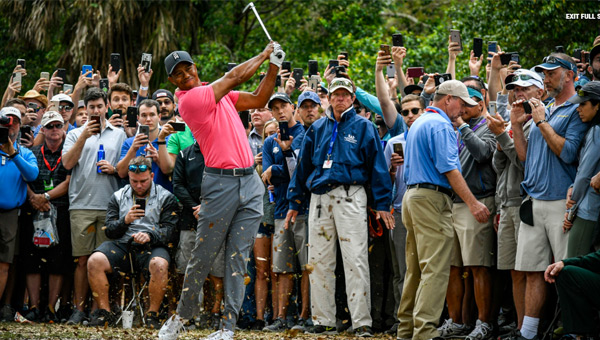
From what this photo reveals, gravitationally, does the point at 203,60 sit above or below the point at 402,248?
above

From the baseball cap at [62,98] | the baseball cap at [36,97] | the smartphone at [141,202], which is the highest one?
the baseball cap at [36,97]

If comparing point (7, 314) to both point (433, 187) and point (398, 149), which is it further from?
point (433, 187)

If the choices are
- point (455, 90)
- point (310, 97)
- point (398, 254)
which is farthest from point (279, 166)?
point (455, 90)

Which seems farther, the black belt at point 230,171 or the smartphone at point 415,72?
the smartphone at point 415,72

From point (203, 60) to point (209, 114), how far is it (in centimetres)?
1260

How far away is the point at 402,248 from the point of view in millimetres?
8734

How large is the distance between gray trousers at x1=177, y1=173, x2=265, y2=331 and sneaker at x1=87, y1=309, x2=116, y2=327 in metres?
1.90

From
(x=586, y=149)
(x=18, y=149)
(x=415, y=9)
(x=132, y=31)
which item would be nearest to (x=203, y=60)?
(x=132, y=31)

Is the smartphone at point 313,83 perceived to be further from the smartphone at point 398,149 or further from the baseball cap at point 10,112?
the baseball cap at point 10,112

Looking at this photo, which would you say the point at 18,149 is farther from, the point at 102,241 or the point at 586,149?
the point at 586,149

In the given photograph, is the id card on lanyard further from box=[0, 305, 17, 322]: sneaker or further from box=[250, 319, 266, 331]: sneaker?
box=[0, 305, 17, 322]: sneaker

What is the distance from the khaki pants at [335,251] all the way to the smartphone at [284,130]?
39.2 inches

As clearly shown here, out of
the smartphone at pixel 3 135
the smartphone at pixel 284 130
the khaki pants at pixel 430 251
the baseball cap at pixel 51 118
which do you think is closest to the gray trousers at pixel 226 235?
the khaki pants at pixel 430 251

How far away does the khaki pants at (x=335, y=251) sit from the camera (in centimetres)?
832
